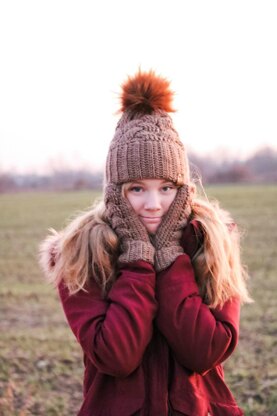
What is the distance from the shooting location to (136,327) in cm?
218

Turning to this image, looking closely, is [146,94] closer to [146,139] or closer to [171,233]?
[146,139]

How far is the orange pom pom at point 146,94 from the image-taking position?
2455mm

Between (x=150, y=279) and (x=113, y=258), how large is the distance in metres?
0.22

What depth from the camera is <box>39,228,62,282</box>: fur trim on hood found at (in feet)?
8.20

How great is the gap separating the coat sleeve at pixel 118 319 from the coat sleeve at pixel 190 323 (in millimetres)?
66

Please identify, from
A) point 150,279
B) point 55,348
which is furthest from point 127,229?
point 55,348

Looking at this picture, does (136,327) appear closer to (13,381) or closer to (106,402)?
(106,402)

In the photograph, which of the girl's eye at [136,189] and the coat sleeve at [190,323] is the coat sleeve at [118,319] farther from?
the girl's eye at [136,189]

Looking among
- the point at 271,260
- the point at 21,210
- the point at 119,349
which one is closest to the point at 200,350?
the point at 119,349

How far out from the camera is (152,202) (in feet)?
7.66

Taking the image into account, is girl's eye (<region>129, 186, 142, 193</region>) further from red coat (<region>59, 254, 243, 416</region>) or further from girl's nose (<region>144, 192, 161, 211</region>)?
red coat (<region>59, 254, 243, 416</region>)

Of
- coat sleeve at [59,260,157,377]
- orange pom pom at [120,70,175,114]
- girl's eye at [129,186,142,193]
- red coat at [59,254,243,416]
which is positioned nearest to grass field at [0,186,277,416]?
red coat at [59,254,243,416]

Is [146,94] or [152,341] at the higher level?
[146,94]

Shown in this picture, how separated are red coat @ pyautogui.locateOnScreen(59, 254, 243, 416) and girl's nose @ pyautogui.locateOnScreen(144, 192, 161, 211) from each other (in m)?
0.25
